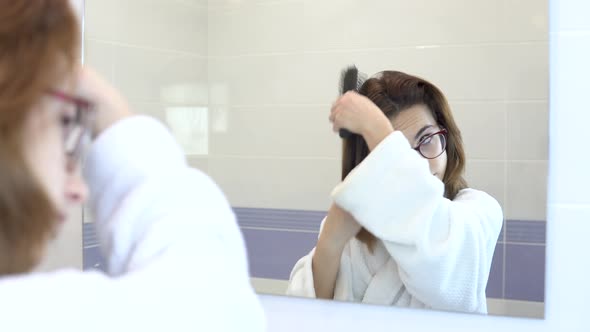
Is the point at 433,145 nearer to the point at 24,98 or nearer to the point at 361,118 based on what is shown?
the point at 361,118

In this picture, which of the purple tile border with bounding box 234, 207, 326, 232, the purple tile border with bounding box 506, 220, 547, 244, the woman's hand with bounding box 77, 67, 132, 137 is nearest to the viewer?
A: the woman's hand with bounding box 77, 67, 132, 137

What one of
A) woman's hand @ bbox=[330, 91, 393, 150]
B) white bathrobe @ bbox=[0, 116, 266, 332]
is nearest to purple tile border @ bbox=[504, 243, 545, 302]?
woman's hand @ bbox=[330, 91, 393, 150]

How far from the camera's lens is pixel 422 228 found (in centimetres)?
104

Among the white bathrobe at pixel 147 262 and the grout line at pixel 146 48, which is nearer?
the white bathrobe at pixel 147 262

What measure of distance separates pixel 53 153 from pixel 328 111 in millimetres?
695

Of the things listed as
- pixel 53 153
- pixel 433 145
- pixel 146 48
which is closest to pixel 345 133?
pixel 433 145

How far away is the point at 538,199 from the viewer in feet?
3.33

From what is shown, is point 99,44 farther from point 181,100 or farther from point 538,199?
point 538,199

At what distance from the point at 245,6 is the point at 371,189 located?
38cm

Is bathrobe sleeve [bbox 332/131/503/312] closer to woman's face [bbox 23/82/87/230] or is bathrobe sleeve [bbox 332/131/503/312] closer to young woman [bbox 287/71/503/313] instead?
young woman [bbox 287/71/503/313]

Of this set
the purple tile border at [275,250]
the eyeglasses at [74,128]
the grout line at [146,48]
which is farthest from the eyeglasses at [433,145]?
the eyeglasses at [74,128]

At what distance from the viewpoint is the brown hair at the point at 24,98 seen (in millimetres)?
425

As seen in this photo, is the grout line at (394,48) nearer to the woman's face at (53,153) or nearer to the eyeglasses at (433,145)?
the eyeglasses at (433,145)

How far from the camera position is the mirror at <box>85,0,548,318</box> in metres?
1.02
